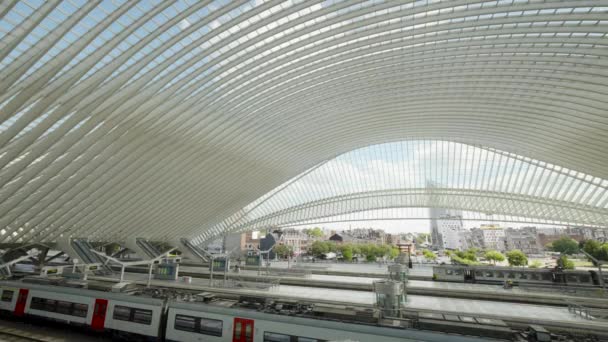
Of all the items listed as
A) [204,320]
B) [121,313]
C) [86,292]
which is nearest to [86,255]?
[86,292]

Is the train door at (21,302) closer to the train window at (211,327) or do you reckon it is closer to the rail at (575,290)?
the train window at (211,327)

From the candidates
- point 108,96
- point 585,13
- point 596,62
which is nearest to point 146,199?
point 108,96

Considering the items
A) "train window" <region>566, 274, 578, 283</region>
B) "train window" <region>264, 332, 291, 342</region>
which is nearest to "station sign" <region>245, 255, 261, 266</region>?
"train window" <region>264, 332, 291, 342</region>

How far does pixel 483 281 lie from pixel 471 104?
59.4 feet

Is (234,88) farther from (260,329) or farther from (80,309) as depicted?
(260,329)

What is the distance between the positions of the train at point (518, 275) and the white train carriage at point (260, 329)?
20924 mm

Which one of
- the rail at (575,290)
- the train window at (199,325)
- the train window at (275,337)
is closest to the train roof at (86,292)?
the train window at (199,325)

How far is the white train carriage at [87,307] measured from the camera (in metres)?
14.1

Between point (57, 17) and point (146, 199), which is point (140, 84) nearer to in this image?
point (57, 17)

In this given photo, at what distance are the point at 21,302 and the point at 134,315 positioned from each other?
767 centimetres

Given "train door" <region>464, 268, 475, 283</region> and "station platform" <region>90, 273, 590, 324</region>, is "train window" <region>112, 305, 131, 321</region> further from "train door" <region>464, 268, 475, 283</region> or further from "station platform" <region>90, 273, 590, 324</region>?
"train door" <region>464, 268, 475, 283</region>

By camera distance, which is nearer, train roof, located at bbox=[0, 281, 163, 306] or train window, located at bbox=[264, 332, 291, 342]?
train window, located at bbox=[264, 332, 291, 342]

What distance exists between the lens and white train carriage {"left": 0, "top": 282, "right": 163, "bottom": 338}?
554 inches

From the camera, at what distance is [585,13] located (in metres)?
19.7
